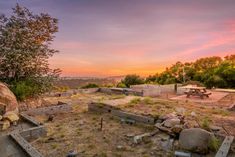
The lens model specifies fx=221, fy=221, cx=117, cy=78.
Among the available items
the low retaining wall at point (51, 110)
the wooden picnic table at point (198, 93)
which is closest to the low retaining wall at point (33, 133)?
the low retaining wall at point (51, 110)

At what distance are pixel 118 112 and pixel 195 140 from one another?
3.45 m

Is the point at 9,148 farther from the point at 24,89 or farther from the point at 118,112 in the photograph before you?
the point at 24,89

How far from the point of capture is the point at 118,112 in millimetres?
7398

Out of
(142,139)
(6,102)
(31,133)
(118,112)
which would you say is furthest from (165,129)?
(6,102)

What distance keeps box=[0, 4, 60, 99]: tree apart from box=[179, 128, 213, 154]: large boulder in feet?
20.7

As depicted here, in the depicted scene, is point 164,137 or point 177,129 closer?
point 177,129

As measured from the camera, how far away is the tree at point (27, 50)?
863 cm

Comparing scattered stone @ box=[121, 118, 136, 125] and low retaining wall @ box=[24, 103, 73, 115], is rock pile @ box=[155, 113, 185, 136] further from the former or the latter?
low retaining wall @ box=[24, 103, 73, 115]

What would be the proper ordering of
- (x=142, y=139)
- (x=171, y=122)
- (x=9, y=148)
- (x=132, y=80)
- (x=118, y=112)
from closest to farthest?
1. (x=9, y=148)
2. (x=142, y=139)
3. (x=171, y=122)
4. (x=118, y=112)
5. (x=132, y=80)

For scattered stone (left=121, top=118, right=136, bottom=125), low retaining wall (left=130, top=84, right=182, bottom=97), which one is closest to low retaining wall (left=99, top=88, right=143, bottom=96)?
low retaining wall (left=130, top=84, right=182, bottom=97)

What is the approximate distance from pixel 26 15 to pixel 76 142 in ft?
21.9

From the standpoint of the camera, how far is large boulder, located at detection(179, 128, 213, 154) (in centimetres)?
421

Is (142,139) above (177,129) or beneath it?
beneath

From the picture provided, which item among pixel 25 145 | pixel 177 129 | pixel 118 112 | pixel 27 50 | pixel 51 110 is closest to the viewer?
pixel 25 145
